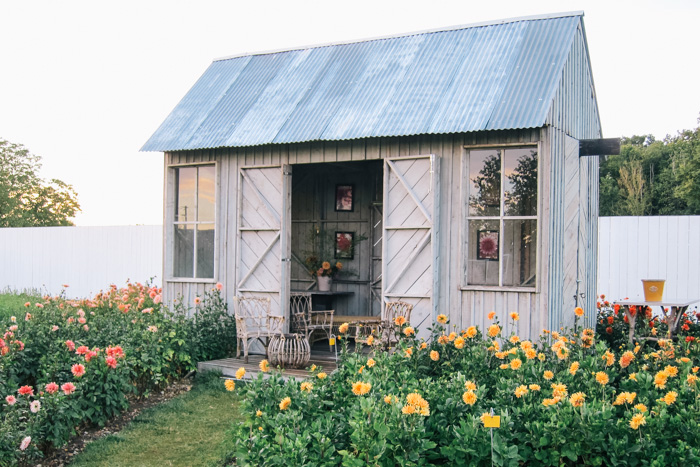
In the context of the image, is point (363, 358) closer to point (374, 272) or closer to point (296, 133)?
point (296, 133)

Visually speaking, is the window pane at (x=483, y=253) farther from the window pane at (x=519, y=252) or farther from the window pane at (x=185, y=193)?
the window pane at (x=185, y=193)

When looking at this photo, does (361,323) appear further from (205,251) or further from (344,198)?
(344,198)

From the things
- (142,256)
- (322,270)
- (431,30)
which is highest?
(431,30)

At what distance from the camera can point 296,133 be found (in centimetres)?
877

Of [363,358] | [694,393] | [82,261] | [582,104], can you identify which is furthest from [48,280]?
[694,393]

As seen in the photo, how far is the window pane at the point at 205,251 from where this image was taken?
9.73 metres

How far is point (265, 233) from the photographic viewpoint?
920 cm

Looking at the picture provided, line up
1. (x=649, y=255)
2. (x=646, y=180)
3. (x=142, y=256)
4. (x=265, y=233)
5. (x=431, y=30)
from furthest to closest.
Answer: (x=646, y=180) < (x=142, y=256) < (x=649, y=255) < (x=431, y=30) < (x=265, y=233)

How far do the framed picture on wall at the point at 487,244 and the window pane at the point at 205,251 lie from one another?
378 cm

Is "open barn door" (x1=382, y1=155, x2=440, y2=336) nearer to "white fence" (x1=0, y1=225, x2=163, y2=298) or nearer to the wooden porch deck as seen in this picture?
the wooden porch deck

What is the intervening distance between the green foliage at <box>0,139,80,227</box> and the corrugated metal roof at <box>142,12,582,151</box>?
102 feet

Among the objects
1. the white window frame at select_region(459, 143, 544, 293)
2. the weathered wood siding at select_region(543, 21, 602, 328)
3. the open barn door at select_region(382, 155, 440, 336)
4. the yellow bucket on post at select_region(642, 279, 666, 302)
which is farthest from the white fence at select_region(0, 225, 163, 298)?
the yellow bucket on post at select_region(642, 279, 666, 302)

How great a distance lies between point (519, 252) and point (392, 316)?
158cm

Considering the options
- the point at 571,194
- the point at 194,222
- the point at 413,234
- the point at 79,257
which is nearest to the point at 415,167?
the point at 413,234
